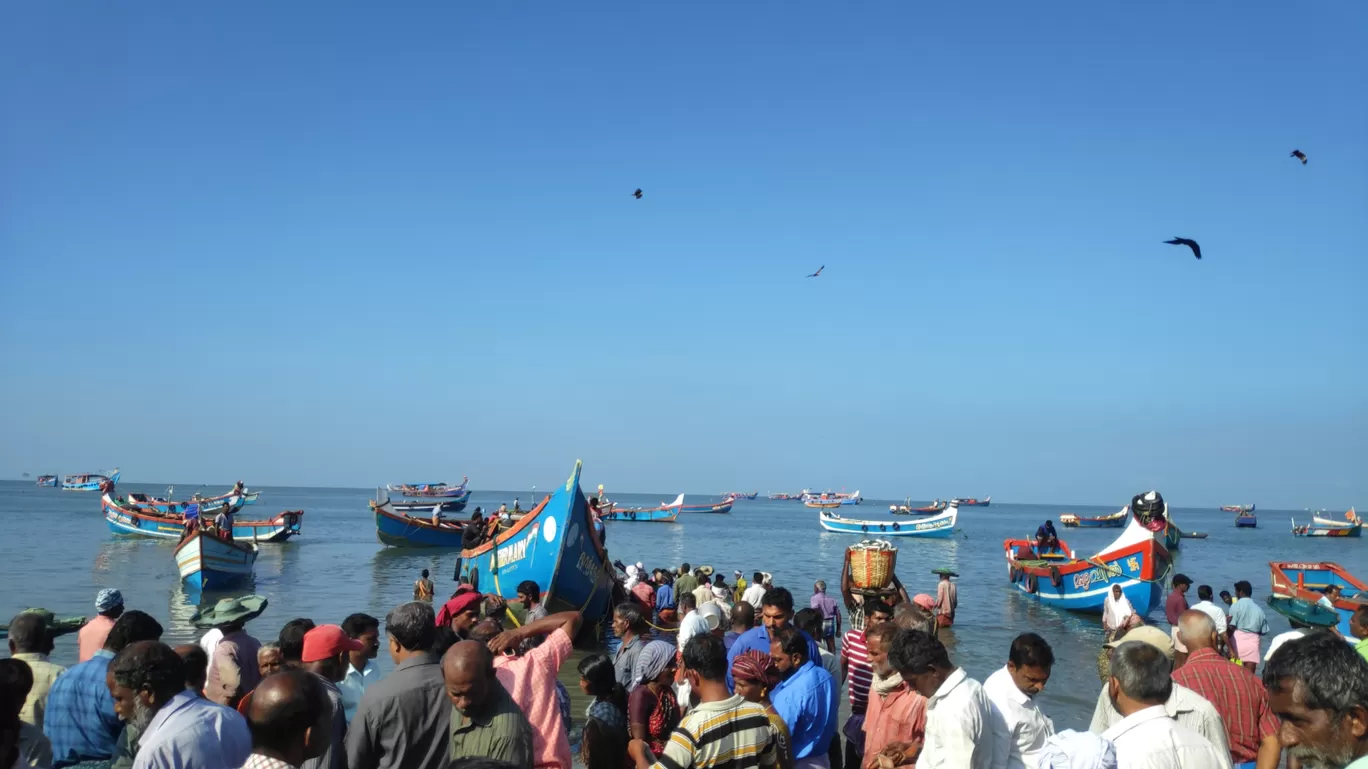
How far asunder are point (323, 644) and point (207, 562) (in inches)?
972

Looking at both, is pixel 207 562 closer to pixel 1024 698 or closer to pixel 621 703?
pixel 621 703

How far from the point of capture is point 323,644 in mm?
4488

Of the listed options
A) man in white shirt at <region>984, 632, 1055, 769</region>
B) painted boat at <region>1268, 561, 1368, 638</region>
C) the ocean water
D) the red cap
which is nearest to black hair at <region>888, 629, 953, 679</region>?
man in white shirt at <region>984, 632, 1055, 769</region>

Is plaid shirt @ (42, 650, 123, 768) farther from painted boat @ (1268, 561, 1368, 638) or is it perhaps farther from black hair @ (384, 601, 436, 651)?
painted boat @ (1268, 561, 1368, 638)

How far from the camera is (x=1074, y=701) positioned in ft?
44.3

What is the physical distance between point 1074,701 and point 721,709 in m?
12.1

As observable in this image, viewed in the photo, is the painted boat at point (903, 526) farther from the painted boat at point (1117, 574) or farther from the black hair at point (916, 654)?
the black hair at point (916, 654)

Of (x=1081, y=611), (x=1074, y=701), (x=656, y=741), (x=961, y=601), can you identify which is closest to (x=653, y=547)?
(x=961, y=601)

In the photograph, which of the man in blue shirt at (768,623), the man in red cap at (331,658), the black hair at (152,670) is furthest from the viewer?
the man in blue shirt at (768,623)

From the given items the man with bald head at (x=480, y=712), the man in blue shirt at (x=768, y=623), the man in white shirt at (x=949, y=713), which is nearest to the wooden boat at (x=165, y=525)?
the man in blue shirt at (x=768, y=623)

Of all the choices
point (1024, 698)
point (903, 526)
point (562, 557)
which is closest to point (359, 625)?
point (1024, 698)

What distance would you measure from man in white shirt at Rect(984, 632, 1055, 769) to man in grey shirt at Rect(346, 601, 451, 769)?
255 cm

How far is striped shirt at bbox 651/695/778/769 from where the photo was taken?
3.46 meters

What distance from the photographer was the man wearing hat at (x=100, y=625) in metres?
5.84
